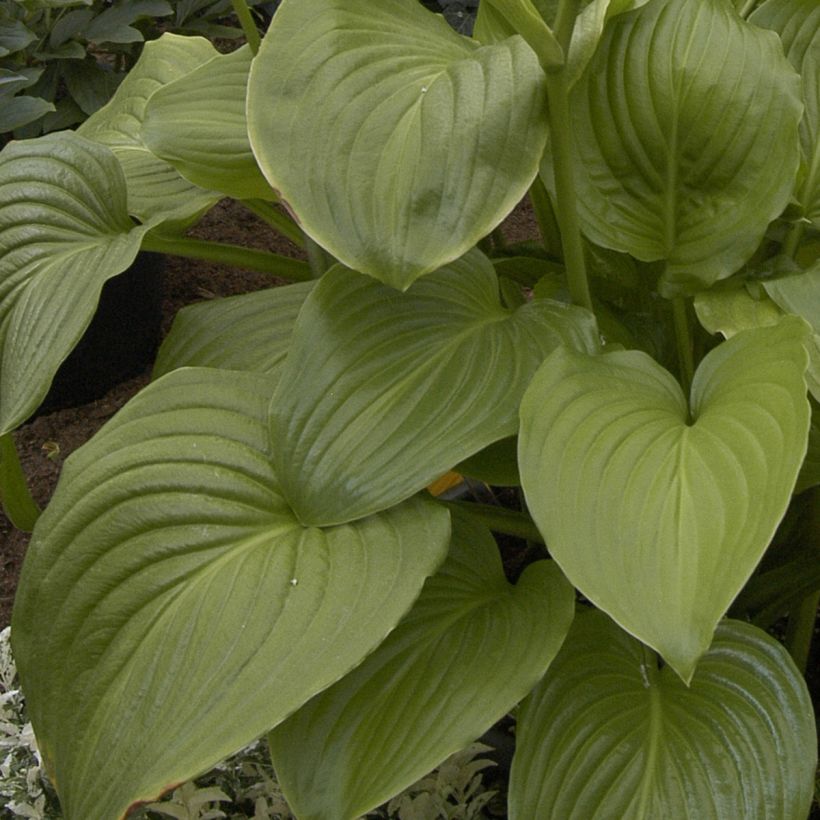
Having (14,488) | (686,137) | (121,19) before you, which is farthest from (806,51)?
(121,19)

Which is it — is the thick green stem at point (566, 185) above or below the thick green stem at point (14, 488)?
above

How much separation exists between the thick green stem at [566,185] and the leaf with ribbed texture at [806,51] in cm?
22

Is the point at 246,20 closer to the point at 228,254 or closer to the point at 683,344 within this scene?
the point at 228,254

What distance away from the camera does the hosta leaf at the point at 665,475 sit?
596 mm

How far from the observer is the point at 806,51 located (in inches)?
38.4

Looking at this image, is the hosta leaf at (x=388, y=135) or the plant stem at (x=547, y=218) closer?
the hosta leaf at (x=388, y=135)

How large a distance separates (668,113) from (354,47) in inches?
10.6

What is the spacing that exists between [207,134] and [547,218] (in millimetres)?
343

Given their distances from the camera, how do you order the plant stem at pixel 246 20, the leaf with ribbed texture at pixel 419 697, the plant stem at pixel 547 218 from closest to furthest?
the leaf with ribbed texture at pixel 419 697 → the plant stem at pixel 246 20 → the plant stem at pixel 547 218

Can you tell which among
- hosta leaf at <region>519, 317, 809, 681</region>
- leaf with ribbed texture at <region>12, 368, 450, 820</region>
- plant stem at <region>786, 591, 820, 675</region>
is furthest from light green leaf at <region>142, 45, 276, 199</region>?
plant stem at <region>786, 591, 820, 675</region>

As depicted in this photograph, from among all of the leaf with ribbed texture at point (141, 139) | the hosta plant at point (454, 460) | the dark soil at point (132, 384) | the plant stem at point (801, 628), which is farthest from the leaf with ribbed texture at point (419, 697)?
the dark soil at point (132, 384)

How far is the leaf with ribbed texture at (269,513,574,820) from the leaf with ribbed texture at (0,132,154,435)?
373 millimetres

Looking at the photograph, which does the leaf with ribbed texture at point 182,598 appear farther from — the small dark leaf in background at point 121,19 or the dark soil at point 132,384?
the small dark leaf in background at point 121,19

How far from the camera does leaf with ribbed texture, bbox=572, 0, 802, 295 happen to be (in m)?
0.87
